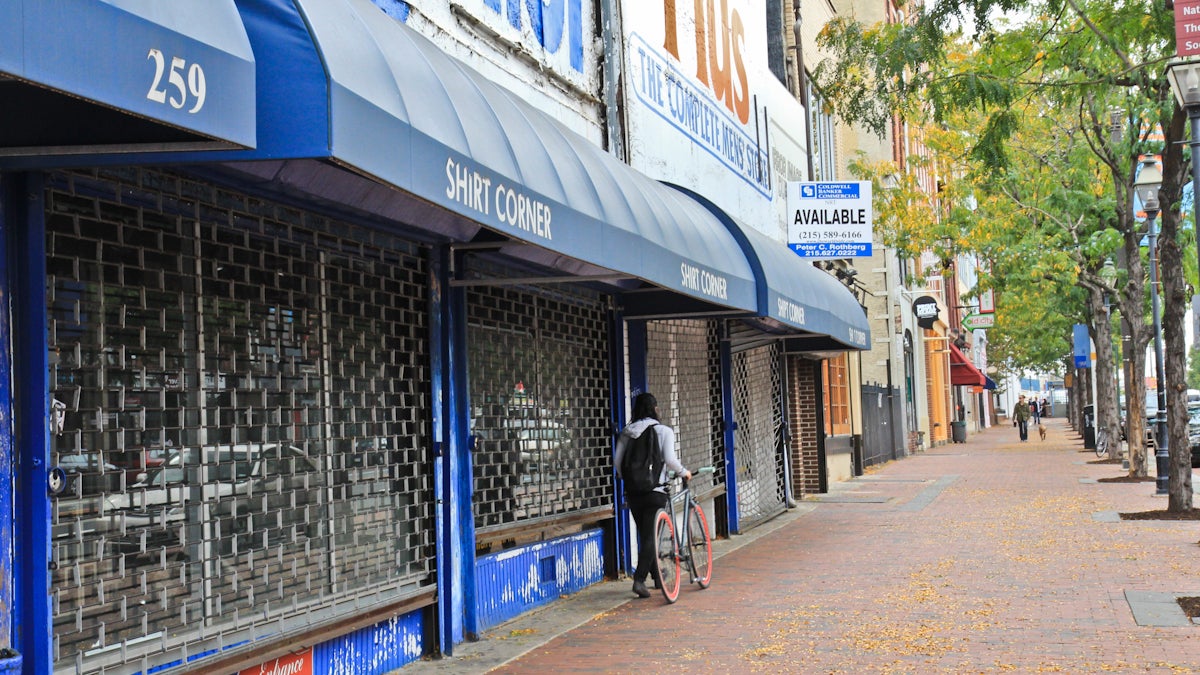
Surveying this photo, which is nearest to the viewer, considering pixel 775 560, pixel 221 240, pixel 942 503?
pixel 221 240

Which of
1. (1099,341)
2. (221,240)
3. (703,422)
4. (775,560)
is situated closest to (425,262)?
(221,240)

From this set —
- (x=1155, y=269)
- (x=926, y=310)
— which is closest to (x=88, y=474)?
(x=1155, y=269)

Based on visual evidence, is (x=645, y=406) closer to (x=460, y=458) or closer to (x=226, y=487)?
(x=460, y=458)

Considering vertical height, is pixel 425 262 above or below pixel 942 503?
above

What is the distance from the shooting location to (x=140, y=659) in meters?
5.81

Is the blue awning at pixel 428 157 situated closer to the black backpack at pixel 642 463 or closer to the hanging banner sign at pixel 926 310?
the black backpack at pixel 642 463

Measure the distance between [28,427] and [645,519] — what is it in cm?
656

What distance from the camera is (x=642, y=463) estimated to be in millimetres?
11125

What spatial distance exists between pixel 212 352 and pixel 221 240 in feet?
1.81

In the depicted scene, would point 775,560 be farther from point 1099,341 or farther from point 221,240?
point 1099,341

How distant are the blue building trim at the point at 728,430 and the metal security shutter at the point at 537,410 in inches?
173

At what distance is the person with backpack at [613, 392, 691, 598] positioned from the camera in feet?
36.3

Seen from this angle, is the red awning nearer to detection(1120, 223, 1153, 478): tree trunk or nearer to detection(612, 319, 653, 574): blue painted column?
detection(1120, 223, 1153, 478): tree trunk

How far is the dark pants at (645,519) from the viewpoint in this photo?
11.0 m
